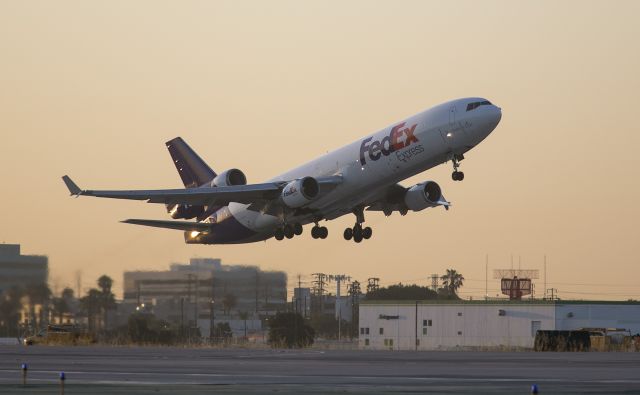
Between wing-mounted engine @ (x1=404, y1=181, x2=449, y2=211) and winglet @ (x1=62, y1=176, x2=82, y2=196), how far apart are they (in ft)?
59.3

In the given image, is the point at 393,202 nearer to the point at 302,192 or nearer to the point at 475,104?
the point at 302,192

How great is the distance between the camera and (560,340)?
78.8 m

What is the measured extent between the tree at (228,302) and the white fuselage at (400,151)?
15851 mm

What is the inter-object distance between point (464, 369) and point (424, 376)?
605 centimetres

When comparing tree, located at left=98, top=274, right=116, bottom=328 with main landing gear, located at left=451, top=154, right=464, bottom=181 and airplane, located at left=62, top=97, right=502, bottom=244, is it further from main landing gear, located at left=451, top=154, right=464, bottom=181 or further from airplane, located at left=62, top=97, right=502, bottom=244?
main landing gear, located at left=451, top=154, right=464, bottom=181

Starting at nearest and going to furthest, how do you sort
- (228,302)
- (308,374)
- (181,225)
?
(308,374) → (181,225) → (228,302)

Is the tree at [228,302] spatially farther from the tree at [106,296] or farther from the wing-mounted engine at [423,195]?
the wing-mounted engine at [423,195]

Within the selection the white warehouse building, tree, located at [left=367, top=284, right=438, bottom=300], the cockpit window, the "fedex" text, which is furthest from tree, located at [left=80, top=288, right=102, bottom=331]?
tree, located at [left=367, top=284, right=438, bottom=300]

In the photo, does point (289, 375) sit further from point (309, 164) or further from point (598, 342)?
point (598, 342)

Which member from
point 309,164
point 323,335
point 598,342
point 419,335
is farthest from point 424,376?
point 323,335

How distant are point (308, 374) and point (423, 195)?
921 inches

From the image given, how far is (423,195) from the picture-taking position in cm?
Result: 6581

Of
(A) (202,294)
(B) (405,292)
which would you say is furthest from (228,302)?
(B) (405,292)

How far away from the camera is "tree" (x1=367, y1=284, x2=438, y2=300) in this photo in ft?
561
